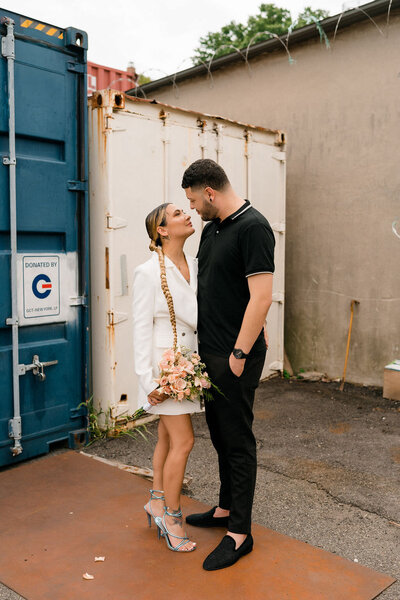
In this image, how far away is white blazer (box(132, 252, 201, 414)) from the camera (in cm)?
288

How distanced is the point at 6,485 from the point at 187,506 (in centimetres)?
127

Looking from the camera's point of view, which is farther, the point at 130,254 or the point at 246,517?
the point at 130,254

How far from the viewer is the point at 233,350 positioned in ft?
9.29

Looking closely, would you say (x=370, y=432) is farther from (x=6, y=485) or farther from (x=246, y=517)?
(x=6, y=485)

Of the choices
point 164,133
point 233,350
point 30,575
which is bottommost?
point 30,575

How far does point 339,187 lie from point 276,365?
7.09 feet

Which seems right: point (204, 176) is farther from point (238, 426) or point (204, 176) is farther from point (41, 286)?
point (41, 286)

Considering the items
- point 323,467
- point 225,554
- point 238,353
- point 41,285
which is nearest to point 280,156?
point 41,285

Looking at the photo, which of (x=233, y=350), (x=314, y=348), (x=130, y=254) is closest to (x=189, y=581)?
(x=233, y=350)

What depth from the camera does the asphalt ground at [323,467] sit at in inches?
127

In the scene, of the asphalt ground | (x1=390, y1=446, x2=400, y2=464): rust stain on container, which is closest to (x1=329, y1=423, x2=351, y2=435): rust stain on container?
the asphalt ground

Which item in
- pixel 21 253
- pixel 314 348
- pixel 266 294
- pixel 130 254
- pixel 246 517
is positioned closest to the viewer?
pixel 266 294

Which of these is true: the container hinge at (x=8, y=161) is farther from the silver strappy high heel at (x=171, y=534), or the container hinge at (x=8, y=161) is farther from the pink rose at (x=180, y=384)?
the silver strappy high heel at (x=171, y=534)

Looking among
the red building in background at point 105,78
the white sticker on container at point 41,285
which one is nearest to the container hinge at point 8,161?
the white sticker on container at point 41,285
